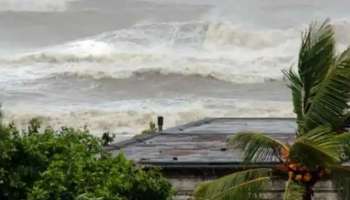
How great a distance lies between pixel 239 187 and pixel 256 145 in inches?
23.4

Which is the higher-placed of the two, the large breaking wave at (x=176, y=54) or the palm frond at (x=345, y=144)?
the large breaking wave at (x=176, y=54)

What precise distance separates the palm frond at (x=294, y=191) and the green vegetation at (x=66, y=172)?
2186mm

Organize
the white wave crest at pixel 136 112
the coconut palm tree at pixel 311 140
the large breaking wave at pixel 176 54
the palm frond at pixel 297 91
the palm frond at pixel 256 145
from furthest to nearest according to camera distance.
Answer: the large breaking wave at pixel 176 54 → the white wave crest at pixel 136 112 → the palm frond at pixel 297 91 → the palm frond at pixel 256 145 → the coconut palm tree at pixel 311 140

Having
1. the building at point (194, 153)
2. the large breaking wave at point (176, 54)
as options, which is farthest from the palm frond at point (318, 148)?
the large breaking wave at point (176, 54)

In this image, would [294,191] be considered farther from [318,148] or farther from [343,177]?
[318,148]

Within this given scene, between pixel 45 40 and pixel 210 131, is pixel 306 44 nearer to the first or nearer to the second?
pixel 210 131

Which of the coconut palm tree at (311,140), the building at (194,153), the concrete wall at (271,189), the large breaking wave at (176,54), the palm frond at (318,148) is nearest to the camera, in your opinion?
the palm frond at (318,148)

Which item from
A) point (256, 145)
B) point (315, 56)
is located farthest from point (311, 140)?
point (315, 56)

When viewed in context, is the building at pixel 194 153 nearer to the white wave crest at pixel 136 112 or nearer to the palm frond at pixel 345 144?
the palm frond at pixel 345 144

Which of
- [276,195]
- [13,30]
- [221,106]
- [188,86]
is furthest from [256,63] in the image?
[276,195]

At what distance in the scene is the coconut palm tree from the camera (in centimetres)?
1294

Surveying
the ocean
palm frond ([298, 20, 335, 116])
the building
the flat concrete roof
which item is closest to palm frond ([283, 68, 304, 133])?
palm frond ([298, 20, 335, 116])

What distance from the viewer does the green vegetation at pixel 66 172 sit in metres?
13.8

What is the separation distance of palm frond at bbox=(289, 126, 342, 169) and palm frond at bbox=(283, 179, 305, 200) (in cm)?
32
